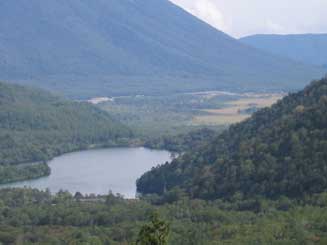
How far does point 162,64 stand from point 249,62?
14888 mm

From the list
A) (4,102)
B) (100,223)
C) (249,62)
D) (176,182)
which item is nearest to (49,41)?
(249,62)

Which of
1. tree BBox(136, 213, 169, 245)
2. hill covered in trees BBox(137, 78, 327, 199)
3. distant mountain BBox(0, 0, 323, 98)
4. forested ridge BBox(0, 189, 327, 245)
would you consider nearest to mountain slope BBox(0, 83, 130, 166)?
hill covered in trees BBox(137, 78, 327, 199)

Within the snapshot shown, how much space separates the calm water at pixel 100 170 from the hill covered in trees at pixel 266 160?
255 cm

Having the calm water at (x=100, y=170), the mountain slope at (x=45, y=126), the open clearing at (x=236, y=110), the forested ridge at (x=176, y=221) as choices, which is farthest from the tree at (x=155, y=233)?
the open clearing at (x=236, y=110)

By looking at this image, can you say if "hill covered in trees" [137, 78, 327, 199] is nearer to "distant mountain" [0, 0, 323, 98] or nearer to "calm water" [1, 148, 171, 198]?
"calm water" [1, 148, 171, 198]

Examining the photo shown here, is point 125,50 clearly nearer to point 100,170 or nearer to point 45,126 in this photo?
point 45,126

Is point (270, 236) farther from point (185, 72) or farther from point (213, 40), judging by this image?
point (213, 40)

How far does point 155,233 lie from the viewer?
1683 cm

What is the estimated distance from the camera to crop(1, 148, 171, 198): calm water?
153 ft

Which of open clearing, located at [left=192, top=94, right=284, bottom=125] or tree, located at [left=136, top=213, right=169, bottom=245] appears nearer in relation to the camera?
tree, located at [left=136, top=213, right=169, bottom=245]

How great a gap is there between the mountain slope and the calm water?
8.10ft

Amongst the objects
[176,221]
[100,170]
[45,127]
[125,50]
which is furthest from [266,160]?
[125,50]

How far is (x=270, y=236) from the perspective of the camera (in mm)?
25938

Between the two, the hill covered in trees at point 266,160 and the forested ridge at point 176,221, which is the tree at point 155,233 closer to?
the forested ridge at point 176,221
